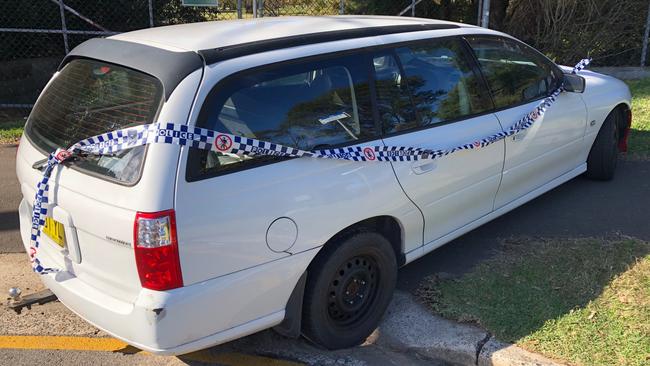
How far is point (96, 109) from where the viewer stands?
2957 millimetres

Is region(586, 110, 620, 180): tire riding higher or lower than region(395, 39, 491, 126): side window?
lower

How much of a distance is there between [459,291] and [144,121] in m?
2.26

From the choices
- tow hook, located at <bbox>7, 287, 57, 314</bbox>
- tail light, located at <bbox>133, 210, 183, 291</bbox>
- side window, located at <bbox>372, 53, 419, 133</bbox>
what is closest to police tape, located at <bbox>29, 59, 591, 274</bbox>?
side window, located at <bbox>372, 53, 419, 133</bbox>

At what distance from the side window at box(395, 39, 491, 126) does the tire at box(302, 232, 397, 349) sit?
91 centimetres

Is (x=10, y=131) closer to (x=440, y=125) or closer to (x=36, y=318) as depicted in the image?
(x=36, y=318)

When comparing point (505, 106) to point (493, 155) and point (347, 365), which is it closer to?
point (493, 155)

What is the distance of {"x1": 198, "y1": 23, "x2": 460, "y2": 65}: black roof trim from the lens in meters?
2.84

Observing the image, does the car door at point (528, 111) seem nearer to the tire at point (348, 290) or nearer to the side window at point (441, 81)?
the side window at point (441, 81)

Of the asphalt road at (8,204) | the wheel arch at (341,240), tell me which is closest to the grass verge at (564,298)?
the wheel arch at (341,240)

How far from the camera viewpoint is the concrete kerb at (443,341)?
3188 millimetres

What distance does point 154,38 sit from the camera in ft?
10.3

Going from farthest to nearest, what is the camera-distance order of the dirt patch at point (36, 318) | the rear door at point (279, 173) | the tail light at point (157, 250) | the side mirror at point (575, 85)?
the side mirror at point (575, 85) → the dirt patch at point (36, 318) → the rear door at point (279, 173) → the tail light at point (157, 250)

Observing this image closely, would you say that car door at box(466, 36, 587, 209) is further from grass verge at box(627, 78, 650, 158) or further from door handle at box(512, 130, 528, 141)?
grass verge at box(627, 78, 650, 158)

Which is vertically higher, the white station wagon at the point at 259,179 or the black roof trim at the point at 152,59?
the black roof trim at the point at 152,59
